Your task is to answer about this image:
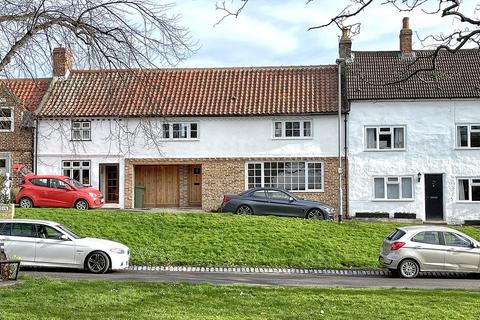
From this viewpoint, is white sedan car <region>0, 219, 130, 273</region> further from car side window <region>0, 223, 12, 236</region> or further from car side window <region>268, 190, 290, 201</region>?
car side window <region>268, 190, 290, 201</region>

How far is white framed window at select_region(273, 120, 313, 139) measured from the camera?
3384 centimetres

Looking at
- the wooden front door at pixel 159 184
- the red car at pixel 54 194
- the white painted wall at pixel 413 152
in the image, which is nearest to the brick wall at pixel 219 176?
the wooden front door at pixel 159 184

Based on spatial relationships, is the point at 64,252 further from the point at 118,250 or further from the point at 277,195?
the point at 277,195

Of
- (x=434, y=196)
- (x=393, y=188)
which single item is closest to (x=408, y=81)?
(x=393, y=188)

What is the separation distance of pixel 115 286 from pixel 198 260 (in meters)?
7.89

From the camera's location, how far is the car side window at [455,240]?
19500 millimetres

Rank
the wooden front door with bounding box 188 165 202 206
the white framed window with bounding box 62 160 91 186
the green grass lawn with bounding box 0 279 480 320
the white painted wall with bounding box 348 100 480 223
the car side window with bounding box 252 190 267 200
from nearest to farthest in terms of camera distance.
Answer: the green grass lawn with bounding box 0 279 480 320, the car side window with bounding box 252 190 267 200, the white painted wall with bounding box 348 100 480 223, the white framed window with bounding box 62 160 91 186, the wooden front door with bounding box 188 165 202 206

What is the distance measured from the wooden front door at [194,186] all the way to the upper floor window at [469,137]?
13.9 metres

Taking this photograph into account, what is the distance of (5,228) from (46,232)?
1.21 meters

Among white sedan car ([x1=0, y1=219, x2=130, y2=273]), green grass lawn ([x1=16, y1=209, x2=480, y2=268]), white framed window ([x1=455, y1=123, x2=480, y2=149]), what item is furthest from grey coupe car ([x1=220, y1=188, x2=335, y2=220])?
white sedan car ([x1=0, y1=219, x2=130, y2=273])

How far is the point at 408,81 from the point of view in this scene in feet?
110

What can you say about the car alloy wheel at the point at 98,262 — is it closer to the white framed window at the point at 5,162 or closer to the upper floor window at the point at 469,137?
the white framed window at the point at 5,162

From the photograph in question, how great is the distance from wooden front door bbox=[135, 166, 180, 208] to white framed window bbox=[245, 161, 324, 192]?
4.20m

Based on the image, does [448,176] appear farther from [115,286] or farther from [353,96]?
[115,286]
